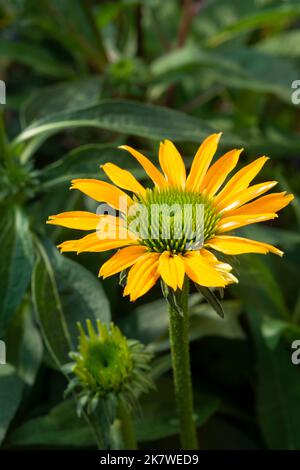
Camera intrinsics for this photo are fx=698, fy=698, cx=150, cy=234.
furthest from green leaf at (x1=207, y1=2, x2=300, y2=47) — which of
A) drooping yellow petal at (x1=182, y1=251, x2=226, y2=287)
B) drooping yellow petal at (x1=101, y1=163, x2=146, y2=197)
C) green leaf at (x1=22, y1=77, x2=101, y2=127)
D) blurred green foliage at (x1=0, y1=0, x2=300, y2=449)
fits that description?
drooping yellow petal at (x1=182, y1=251, x2=226, y2=287)

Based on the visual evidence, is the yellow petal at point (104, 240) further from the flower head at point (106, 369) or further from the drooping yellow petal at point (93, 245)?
the flower head at point (106, 369)

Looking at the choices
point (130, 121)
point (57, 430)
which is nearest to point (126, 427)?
point (57, 430)

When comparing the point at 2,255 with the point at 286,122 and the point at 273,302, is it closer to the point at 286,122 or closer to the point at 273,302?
the point at 273,302

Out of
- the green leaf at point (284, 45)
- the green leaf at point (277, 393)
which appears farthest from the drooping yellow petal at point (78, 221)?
the green leaf at point (284, 45)

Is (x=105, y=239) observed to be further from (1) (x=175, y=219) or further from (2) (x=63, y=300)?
(2) (x=63, y=300)

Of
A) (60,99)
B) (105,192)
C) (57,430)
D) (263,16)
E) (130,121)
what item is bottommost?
(57,430)

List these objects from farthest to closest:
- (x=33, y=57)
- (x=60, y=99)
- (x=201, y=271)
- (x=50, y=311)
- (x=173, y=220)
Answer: (x=33, y=57) → (x=60, y=99) → (x=50, y=311) → (x=173, y=220) → (x=201, y=271)
